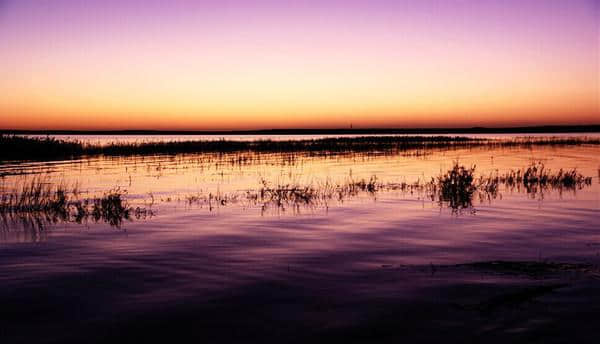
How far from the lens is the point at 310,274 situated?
28.4 feet

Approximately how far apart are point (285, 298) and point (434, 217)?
813 cm

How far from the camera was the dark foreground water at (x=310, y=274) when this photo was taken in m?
6.28

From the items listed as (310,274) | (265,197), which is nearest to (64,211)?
(265,197)

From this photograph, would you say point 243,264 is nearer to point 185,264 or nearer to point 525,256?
point 185,264

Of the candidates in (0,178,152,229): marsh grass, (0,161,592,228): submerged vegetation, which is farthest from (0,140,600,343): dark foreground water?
(0,161,592,228): submerged vegetation

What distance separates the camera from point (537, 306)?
6.84 meters

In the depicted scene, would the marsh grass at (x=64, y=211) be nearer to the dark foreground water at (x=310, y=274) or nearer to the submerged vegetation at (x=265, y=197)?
the submerged vegetation at (x=265, y=197)

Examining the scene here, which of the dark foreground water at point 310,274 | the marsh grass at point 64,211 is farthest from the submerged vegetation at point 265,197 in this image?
the dark foreground water at point 310,274

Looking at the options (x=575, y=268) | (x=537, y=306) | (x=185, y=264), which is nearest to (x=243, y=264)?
(x=185, y=264)

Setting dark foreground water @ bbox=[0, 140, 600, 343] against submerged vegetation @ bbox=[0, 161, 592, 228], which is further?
submerged vegetation @ bbox=[0, 161, 592, 228]

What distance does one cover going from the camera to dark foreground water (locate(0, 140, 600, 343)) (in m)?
6.28

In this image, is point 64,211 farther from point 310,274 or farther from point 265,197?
point 310,274

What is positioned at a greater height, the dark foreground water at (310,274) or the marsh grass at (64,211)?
the marsh grass at (64,211)

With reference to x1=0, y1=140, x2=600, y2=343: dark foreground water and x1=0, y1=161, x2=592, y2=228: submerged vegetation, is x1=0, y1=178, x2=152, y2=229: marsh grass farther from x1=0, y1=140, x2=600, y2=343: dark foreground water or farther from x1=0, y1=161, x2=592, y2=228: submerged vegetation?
x1=0, y1=140, x2=600, y2=343: dark foreground water
